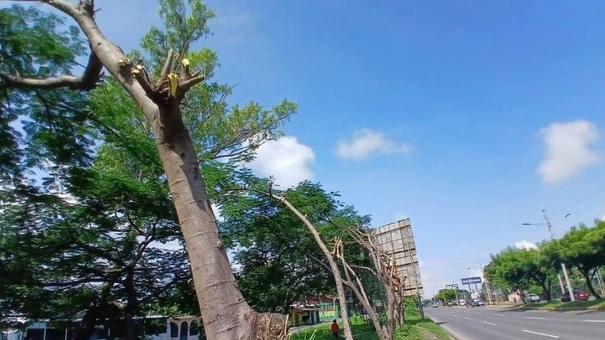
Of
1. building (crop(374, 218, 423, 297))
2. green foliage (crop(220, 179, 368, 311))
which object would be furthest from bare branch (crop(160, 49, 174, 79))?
building (crop(374, 218, 423, 297))

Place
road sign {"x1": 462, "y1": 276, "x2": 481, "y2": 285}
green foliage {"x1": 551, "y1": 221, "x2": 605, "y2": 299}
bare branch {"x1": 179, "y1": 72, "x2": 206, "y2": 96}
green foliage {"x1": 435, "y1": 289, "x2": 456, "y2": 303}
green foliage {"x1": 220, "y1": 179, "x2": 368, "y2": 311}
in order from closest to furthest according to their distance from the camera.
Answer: bare branch {"x1": 179, "y1": 72, "x2": 206, "y2": 96}
green foliage {"x1": 220, "y1": 179, "x2": 368, "y2": 311}
green foliage {"x1": 551, "y1": 221, "x2": 605, "y2": 299}
road sign {"x1": 462, "y1": 276, "x2": 481, "y2": 285}
green foliage {"x1": 435, "y1": 289, "x2": 456, "y2": 303}

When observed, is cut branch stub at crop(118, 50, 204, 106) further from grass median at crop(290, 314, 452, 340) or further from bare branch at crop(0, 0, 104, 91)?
grass median at crop(290, 314, 452, 340)

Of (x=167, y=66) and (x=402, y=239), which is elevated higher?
(x=402, y=239)

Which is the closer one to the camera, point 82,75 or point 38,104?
point 82,75

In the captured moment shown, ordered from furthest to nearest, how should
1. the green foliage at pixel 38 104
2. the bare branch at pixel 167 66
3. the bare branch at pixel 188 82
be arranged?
the green foliage at pixel 38 104 → the bare branch at pixel 167 66 → the bare branch at pixel 188 82

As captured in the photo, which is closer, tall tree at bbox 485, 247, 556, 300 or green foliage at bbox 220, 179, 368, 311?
green foliage at bbox 220, 179, 368, 311

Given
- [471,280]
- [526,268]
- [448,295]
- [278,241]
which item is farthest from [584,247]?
[448,295]

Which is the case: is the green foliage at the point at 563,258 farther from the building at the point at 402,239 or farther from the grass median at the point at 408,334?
the building at the point at 402,239

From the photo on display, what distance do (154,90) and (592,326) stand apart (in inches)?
701

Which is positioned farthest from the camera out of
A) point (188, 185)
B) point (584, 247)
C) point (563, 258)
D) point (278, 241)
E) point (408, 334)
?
point (563, 258)

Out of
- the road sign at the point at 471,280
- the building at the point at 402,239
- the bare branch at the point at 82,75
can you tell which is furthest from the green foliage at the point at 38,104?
the road sign at the point at 471,280

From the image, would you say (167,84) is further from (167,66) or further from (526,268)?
(526,268)

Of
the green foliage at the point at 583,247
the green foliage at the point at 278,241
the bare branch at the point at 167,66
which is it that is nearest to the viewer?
the bare branch at the point at 167,66

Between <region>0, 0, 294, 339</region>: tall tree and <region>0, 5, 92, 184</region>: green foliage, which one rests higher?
<region>0, 5, 92, 184</region>: green foliage
